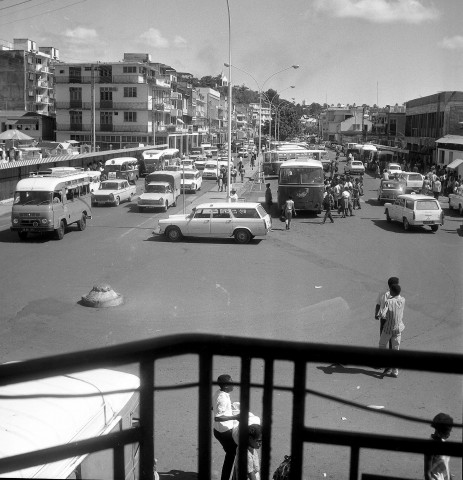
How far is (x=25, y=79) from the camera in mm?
87125

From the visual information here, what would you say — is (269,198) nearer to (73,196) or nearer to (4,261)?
(73,196)

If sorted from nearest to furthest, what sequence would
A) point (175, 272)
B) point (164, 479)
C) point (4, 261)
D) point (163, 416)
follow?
point (164, 479) < point (163, 416) < point (175, 272) < point (4, 261)

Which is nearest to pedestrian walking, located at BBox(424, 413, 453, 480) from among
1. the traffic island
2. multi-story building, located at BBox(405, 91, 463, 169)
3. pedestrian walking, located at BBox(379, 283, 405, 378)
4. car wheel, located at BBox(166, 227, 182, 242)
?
pedestrian walking, located at BBox(379, 283, 405, 378)

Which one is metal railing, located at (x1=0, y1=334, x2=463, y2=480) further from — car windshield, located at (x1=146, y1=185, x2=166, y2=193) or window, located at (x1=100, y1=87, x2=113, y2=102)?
window, located at (x1=100, y1=87, x2=113, y2=102)

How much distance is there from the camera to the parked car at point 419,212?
24.7 m

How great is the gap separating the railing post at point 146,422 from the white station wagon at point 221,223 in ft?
64.6

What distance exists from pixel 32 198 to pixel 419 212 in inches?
566

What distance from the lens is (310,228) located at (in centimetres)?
2598

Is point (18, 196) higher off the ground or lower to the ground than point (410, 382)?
higher

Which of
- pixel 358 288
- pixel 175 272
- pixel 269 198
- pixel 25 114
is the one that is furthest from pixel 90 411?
pixel 25 114

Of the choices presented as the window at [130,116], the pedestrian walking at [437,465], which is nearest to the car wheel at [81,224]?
the pedestrian walking at [437,465]

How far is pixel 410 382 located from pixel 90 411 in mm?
5875

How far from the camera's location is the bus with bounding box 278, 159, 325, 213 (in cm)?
2891

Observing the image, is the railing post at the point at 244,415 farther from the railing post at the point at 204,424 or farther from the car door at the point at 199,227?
the car door at the point at 199,227
